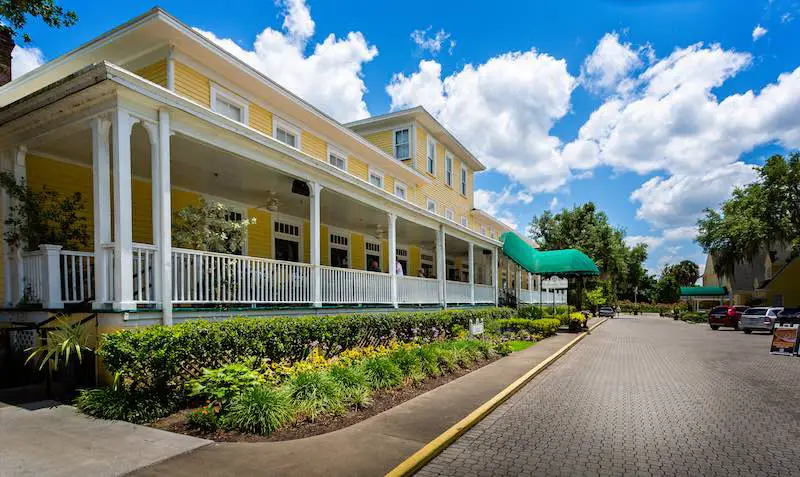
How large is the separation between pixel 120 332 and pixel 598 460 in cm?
626

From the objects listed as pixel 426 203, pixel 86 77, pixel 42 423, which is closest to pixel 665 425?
pixel 42 423

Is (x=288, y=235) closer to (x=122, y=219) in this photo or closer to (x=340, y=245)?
(x=340, y=245)

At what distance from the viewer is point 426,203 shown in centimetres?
2512

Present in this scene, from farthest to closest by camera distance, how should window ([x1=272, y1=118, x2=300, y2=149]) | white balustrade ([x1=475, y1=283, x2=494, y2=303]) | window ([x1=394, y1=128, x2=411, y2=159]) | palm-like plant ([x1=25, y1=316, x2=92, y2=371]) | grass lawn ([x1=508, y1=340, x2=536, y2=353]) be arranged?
1. window ([x1=394, y1=128, x2=411, y2=159])
2. white balustrade ([x1=475, y1=283, x2=494, y2=303])
3. grass lawn ([x1=508, y1=340, x2=536, y2=353])
4. window ([x1=272, y1=118, x2=300, y2=149])
5. palm-like plant ([x1=25, y1=316, x2=92, y2=371])

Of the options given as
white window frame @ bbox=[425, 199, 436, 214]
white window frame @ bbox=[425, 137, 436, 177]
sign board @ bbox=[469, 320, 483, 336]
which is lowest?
sign board @ bbox=[469, 320, 483, 336]

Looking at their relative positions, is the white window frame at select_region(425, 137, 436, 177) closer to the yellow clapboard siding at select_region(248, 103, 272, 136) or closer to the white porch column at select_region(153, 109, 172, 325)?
the yellow clapboard siding at select_region(248, 103, 272, 136)

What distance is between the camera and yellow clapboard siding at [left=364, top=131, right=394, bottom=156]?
79.9ft

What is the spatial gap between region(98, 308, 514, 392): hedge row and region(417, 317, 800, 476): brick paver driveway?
149 inches

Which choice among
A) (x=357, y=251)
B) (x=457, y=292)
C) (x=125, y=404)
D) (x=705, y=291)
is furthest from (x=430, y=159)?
(x=705, y=291)

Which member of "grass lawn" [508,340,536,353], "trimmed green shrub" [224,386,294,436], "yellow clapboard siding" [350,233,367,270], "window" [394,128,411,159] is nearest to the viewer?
"trimmed green shrub" [224,386,294,436]

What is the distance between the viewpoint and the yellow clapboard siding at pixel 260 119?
1381cm

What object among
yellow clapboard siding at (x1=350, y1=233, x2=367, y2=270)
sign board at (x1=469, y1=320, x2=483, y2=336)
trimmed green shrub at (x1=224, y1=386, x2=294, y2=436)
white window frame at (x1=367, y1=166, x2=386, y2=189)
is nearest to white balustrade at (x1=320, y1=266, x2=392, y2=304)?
sign board at (x1=469, y1=320, x2=483, y2=336)

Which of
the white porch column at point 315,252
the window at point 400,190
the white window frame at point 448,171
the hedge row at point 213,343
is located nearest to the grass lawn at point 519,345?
the hedge row at point 213,343

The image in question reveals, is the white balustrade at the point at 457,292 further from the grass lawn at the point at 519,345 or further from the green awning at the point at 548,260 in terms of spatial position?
the green awning at the point at 548,260
